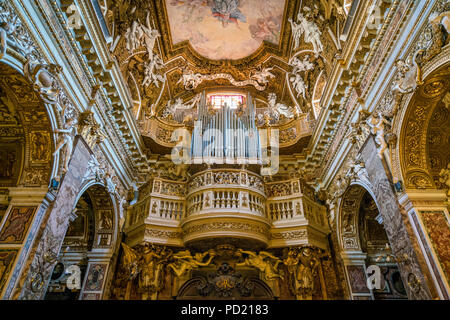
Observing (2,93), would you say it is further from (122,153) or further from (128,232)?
(128,232)

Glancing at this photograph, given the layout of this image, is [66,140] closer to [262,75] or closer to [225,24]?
[225,24]

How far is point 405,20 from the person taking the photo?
18.8ft

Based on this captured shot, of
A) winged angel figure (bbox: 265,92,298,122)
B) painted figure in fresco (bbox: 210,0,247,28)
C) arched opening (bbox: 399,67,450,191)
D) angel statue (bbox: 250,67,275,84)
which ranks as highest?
painted figure in fresco (bbox: 210,0,247,28)

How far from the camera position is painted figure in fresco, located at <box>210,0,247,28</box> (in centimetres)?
1237

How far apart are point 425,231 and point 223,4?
37.8 ft

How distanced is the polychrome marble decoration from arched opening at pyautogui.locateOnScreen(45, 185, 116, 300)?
8414mm

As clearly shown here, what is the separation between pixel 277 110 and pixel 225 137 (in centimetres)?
355

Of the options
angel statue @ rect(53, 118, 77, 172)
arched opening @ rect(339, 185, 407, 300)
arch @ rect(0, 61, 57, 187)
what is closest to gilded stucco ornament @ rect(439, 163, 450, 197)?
arched opening @ rect(339, 185, 407, 300)

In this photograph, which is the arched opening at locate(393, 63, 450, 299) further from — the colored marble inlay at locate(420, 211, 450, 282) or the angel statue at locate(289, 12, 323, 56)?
the angel statue at locate(289, 12, 323, 56)

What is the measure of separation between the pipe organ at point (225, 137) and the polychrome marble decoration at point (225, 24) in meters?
3.22

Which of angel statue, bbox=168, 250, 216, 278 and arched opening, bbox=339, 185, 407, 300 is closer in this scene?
arched opening, bbox=339, 185, 407, 300

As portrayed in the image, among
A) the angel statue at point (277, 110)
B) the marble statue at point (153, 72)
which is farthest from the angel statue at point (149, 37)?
the angel statue at point (277, 110)
